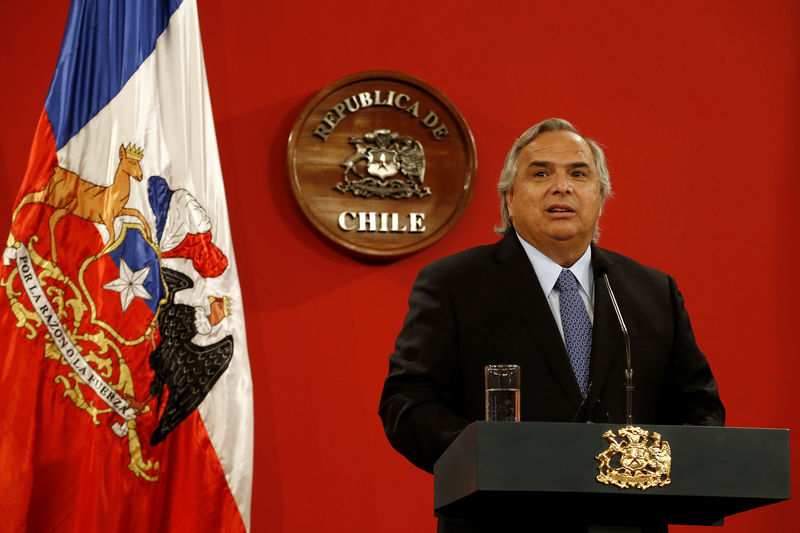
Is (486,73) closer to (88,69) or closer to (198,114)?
(198,114)

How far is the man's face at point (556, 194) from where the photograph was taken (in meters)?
2.15

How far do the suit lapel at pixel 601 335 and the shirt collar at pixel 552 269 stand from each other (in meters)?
0.04

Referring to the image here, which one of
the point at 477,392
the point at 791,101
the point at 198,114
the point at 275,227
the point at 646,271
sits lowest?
the point at 477,392

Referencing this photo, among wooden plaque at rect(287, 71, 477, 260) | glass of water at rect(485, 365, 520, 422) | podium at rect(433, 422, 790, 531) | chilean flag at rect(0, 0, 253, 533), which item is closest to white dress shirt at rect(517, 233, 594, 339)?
glass of water at rect(485, 365, 520, 422)

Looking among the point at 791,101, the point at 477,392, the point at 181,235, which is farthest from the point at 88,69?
the point at 791,101

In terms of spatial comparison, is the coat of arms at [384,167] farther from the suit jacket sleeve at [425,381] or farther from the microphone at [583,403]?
the microphone at [583,403]

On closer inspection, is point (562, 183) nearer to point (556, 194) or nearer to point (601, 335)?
point (556, 194)

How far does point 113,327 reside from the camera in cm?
287

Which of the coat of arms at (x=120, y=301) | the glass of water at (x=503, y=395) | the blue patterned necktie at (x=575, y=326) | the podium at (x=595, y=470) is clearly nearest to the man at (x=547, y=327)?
the blue patterned necktie at (x=575, y=326)

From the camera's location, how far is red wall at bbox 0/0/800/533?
3375mm

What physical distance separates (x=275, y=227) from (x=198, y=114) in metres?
0.53

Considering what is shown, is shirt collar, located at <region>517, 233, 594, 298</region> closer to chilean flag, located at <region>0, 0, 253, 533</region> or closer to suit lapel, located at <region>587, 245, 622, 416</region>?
suit lapel, located at <region>587, 245, 622, 416</region>

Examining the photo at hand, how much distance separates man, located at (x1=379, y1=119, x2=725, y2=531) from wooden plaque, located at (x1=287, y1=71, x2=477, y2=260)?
1.24m

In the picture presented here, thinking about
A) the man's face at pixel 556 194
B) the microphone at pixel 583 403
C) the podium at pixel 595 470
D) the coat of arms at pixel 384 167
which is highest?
the coat of arms at pixel 384 167
